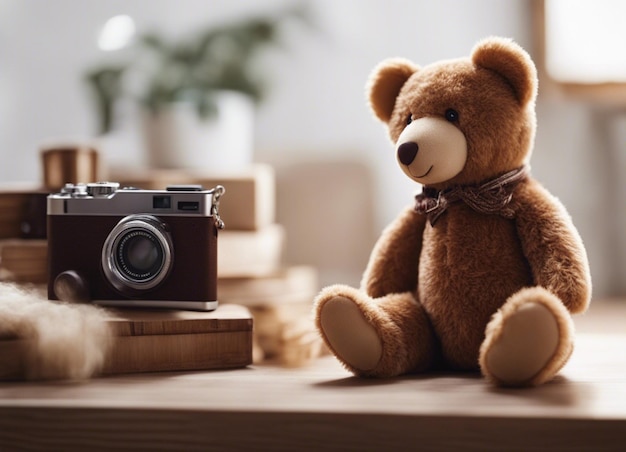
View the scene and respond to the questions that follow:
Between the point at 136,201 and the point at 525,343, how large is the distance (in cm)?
40

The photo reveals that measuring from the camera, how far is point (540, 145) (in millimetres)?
1250

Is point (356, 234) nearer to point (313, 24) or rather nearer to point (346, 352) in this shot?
point (313, 24)

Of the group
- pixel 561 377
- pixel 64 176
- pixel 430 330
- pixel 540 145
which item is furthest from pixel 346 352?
pixel 540 145

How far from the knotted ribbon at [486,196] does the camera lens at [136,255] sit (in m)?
0.27

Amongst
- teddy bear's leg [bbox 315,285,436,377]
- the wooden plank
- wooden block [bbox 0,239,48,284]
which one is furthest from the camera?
wooden block [bbox 0,239,48,284]

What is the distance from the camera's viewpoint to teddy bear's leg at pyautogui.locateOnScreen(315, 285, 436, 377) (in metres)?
0.65

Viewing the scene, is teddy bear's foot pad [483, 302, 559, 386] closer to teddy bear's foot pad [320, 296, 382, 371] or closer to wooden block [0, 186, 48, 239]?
teddy bear's foot pad [320, 296, 382, 371]

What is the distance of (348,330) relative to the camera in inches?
25.4

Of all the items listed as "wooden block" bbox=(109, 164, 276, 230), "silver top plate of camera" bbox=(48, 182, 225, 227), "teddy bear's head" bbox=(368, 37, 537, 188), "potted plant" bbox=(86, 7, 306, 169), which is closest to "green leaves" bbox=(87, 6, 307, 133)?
"potted plant" bbox=(86, 7, 306, 169)

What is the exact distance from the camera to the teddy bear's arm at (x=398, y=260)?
2.44 ft

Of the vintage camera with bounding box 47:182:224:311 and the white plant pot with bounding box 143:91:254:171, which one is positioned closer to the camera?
the vintage camera with bounding box 47:182:224:311

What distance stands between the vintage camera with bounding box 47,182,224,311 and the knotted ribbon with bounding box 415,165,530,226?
0.22m

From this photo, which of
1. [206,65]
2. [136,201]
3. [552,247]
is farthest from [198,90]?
[552,247]

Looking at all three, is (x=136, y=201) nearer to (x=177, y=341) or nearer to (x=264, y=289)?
(x=177, y=341)
